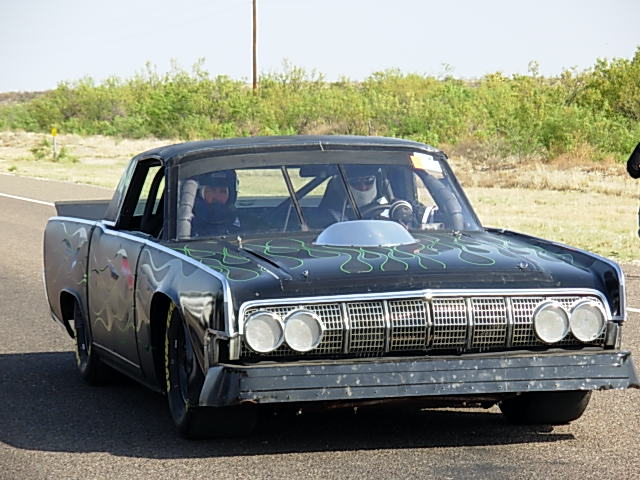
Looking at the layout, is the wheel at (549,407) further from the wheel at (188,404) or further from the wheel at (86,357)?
the wheel at (86,357)

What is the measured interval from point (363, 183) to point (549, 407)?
5.19 feet

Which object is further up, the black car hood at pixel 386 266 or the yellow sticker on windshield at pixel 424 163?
the yellow sticker on windshield at pixel 424 163

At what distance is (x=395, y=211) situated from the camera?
7.19 metres

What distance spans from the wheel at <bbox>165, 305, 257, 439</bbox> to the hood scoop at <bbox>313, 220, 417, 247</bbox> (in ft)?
2.73

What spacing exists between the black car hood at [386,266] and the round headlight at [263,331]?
9cm

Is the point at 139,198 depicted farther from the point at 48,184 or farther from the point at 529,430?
the point at 48,184

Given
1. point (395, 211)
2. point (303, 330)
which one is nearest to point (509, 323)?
point (303, 330)

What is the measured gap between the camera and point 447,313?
5691 millimetres

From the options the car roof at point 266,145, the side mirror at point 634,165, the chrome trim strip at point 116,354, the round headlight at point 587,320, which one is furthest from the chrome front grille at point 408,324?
the side mirror at point 634,165

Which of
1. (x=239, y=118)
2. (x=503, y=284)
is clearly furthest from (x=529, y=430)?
(x=239, y=118)

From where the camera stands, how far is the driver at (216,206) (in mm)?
6855

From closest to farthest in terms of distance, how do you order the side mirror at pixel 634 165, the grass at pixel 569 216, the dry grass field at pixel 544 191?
the side mirror at pixel 634 165 → the grass at pixel 569 216 → the dry grass field at pixel 544 191

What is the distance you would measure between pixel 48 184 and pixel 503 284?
26290mm

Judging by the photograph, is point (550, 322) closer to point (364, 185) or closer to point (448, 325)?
point (448, 325)
